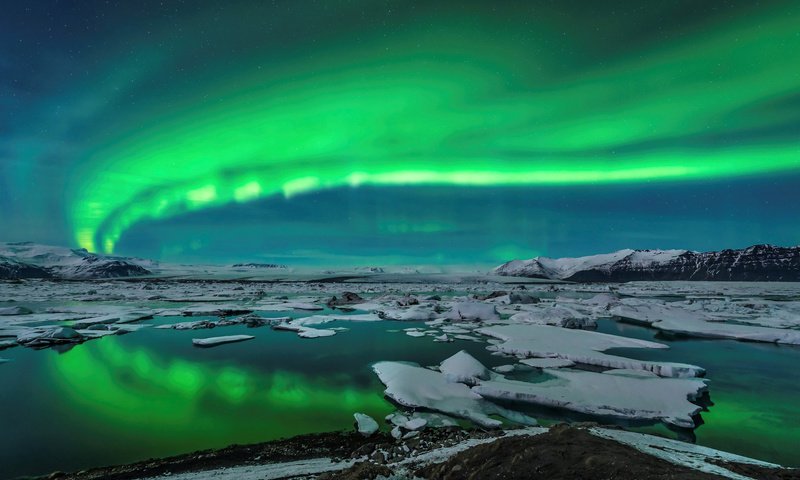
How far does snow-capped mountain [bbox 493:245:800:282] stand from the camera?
13112 cm

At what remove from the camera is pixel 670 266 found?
146000 mm

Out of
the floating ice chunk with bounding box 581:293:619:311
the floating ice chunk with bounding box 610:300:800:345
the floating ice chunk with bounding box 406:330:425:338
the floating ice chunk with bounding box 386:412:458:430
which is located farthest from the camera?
the floating ice chunk with bounding box 581:293:619:311

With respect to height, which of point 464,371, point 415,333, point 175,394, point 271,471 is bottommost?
point 175,394

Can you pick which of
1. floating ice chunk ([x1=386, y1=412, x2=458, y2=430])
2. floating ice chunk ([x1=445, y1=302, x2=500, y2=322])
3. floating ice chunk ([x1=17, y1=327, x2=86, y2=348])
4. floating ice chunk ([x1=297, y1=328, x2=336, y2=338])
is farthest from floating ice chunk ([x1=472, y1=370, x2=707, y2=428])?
floating ice chunk ([x1=17, y1=327, x2=86, y2=348])

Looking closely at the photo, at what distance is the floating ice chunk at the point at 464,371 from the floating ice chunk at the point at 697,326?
14.9 m

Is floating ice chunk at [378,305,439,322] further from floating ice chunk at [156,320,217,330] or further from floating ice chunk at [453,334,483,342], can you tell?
floating ice chunk at [156,320,217,330]

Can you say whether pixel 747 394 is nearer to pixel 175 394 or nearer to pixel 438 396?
pixel 438 396

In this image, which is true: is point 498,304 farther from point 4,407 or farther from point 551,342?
point 4,407

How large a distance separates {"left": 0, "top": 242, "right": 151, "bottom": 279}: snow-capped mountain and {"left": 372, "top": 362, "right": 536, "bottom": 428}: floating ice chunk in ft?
396

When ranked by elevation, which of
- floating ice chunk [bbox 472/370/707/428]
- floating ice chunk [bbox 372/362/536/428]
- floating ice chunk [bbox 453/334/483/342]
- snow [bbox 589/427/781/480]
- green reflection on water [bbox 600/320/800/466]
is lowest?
green reflection on water [bbox 600/320/800/466]

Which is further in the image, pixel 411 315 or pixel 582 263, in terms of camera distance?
pixel 582 263

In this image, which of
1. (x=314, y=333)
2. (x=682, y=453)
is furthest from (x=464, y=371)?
(x=314, y=333)

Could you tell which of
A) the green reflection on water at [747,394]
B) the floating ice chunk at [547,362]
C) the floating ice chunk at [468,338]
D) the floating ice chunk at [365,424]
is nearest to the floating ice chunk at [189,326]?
the floating ice chunk at [468,338]

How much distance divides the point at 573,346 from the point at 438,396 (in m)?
7.24
